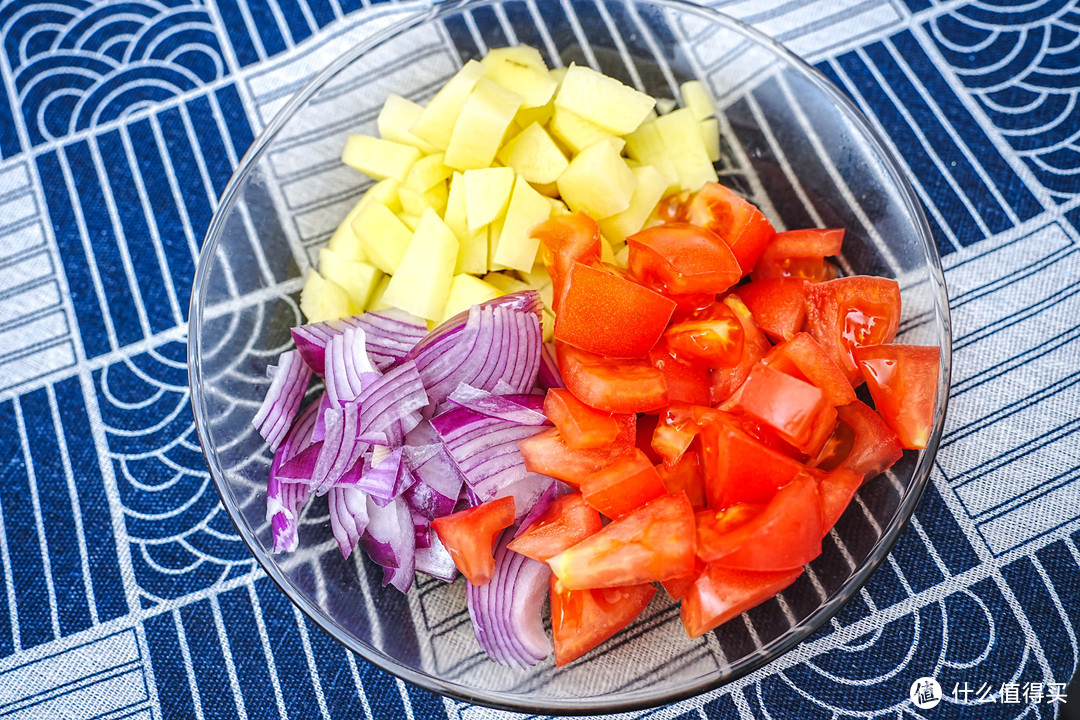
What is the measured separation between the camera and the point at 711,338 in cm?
119

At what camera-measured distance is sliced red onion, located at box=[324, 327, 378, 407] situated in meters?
1.21

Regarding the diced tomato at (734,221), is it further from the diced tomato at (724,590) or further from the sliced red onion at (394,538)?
the sliced red onion at (394,538)

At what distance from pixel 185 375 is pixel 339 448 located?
0.48m

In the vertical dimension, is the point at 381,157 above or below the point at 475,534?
above

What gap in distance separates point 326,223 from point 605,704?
99 centimetres

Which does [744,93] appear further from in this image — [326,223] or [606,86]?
[326,223]

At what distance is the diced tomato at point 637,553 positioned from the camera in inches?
41.7

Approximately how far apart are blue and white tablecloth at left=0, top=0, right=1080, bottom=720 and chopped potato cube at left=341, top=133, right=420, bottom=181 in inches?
11.8

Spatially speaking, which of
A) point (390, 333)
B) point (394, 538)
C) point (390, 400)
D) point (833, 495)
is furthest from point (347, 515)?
point (833, 495)

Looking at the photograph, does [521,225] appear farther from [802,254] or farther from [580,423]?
[802,254]

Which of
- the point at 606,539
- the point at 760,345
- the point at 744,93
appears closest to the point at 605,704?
the point at 606,539

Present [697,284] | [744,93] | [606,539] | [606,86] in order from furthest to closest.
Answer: [744,93], [606,86], [697,284], [606,539]

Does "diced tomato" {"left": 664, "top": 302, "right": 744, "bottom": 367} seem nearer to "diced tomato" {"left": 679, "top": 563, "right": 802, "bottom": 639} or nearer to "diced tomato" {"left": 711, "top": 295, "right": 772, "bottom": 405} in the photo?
"diced tomato" {"left": 711, "top": 295, "right": 772, "bottom": 405}

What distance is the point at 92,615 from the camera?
140cm
